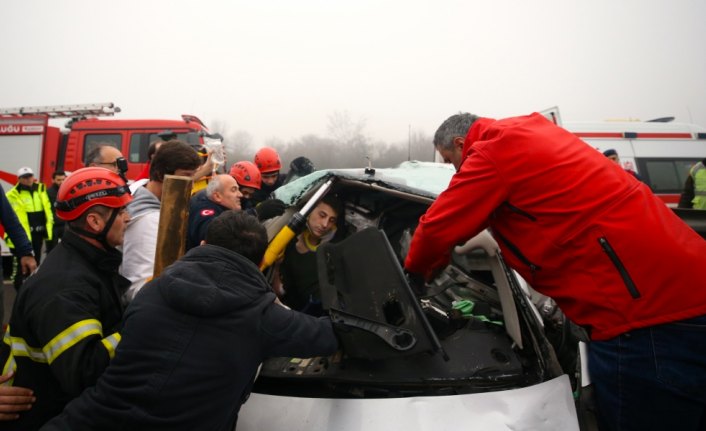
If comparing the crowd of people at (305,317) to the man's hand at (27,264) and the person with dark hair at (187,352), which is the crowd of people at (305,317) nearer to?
the person with dark hair at (187,352)

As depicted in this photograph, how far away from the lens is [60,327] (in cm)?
141

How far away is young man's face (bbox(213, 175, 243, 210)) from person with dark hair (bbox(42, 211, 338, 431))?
1.61 meters

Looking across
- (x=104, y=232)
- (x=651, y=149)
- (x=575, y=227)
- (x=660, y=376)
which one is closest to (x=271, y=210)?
(x=104, y=232)

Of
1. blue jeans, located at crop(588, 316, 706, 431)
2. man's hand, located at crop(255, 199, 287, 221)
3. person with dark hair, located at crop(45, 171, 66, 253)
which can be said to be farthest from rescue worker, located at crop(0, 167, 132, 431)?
person with dark hair, located at crop(45, 171, 66, 253)

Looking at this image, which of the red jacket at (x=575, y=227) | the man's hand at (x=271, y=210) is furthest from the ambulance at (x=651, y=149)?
the red jacket at (x=575, y=227)

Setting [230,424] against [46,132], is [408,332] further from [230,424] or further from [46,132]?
[46,132]

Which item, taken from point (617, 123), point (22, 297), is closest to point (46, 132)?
point (22, 297)

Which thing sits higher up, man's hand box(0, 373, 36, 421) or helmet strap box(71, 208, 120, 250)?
helmet strap box(71, 208, 120, 250)

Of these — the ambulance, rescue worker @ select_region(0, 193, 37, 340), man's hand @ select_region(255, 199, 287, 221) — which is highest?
the ambulance

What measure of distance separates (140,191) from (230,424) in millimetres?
1562

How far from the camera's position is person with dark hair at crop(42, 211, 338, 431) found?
4.26ft

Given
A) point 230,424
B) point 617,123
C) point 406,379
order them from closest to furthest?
point 230,424
point 406,379
point 617,123

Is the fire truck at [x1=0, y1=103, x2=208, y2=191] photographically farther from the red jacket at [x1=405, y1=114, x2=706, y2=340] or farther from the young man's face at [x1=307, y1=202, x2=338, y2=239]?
the red jacket at [x1=405, y1=114, x2=706, y2=340]

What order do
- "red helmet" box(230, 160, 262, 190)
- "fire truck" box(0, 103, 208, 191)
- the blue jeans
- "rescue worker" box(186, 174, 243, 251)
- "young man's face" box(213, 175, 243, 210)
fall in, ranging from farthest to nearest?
"fire truck" box(0, 103, 208, 191)
"red helmet" box(230, 160, 262, 190)
"young man's face" box(213, 175, 243, 210)
"rescue worker" box(186, 174, 243, 251)
the blue jeans
